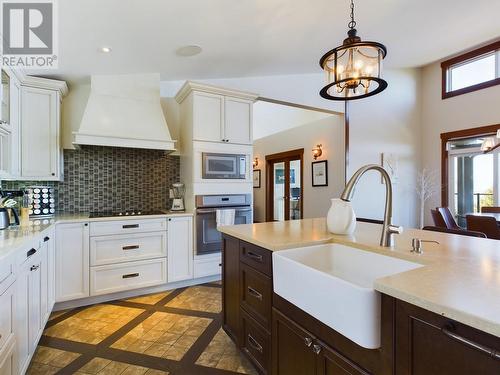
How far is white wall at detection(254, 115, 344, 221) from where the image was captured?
507cm

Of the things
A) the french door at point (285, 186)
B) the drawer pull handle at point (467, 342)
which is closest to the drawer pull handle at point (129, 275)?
the drawer pull handle at point (467, 342)

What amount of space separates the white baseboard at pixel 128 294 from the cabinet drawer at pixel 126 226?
678 millimetres

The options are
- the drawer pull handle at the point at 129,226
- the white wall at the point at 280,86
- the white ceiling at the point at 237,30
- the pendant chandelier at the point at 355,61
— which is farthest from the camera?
the white wall at the point at 280,86

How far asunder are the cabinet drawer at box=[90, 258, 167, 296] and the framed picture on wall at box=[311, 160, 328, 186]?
3.52 metres

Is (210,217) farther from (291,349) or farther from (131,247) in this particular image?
(291,349)

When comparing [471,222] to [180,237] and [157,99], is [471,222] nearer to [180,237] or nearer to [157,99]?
[180,237]

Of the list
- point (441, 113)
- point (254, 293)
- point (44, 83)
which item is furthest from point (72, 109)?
point (441, 113)

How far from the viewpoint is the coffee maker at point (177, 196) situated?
347cm

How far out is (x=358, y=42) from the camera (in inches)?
64.7

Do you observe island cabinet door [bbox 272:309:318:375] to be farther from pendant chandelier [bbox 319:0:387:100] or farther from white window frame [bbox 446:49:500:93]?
white window frame [bbox 446:49:500:93]

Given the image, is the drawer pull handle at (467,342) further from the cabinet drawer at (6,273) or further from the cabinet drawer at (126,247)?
the cabinet drawer at (126,247)

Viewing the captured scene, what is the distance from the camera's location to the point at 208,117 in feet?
10.9

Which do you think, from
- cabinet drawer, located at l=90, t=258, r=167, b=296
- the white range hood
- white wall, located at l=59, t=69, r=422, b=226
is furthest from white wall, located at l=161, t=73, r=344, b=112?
cabinet drawer, located at l=90, t=258, r=167, b=296

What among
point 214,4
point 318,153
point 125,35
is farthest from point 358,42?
point 318,153
